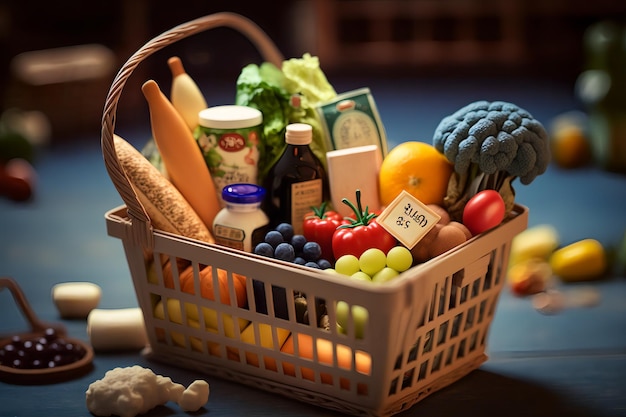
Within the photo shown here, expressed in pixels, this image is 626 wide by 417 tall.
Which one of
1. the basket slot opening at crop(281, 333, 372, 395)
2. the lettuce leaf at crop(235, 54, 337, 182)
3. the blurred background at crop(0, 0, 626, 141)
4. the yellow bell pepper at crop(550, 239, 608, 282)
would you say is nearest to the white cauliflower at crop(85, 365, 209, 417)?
the basket slot opening at crop(281, 333, 372, 395)

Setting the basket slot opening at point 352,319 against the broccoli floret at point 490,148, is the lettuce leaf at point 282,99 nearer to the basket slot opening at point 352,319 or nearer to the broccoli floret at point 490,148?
the broccoli floret at point 490,148

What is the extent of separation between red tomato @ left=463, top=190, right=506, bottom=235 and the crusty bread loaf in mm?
420

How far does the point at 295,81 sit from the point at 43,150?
4.87ft

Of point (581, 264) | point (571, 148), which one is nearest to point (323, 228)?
point (581, 264)

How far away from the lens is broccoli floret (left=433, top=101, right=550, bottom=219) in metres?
1.25

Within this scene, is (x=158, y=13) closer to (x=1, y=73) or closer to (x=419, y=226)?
(x=1, y=73)

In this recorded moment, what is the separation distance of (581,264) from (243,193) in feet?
2.71

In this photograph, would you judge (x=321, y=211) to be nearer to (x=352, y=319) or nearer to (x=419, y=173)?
(x=419, y=173)

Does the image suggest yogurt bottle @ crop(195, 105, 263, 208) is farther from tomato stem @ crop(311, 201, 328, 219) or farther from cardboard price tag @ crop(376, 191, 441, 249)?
cardboard price tag @ crop(376, 191, 441, 249)

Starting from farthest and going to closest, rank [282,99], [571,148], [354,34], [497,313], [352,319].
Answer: [354,34] < [571,148] < [497,313] < [282,99] < [352,319]

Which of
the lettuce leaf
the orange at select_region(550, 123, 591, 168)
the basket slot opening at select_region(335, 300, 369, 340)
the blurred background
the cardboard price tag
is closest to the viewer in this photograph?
the basket slot opening at select_region(335, 300, 369, 340)

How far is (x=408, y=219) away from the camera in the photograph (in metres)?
1.21

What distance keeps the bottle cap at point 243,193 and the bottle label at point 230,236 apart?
43 mm

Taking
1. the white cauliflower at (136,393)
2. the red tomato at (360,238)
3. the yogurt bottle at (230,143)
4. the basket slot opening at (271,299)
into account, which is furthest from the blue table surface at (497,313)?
the yogurt bottle at (230,143)
